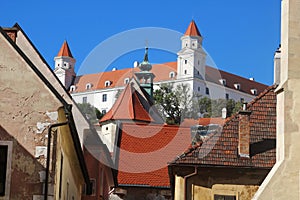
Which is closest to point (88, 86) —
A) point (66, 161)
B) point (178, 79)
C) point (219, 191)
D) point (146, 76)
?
point (178, 79)

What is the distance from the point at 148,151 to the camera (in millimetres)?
49188

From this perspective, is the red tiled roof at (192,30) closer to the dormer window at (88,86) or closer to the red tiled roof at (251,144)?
the dormer window at (88,86)

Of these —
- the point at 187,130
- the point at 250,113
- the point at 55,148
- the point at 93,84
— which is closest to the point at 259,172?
the point at 250,113

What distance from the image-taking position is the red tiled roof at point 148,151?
46062 millimetres

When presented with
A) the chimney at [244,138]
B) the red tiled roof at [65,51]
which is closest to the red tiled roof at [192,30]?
the red tiled roof at [65,51]

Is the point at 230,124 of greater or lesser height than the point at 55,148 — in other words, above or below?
above

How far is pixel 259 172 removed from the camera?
2388cm

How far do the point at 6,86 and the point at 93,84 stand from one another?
152165mm

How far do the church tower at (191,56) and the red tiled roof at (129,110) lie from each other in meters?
87.3

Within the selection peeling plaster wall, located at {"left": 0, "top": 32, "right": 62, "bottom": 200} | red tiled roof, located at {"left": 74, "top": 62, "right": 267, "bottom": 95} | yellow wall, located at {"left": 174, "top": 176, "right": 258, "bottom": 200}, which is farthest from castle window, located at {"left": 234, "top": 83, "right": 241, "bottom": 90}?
peeling plaster wall, located at {"left": 0, "top": 32, "right": 62, "bottom": 200}

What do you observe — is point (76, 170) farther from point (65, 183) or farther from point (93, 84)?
point (93, 84)

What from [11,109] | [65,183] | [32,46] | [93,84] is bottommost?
[65,183]

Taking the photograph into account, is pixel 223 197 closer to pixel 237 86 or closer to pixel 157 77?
pixel 157 77

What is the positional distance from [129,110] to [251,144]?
43448 mm
